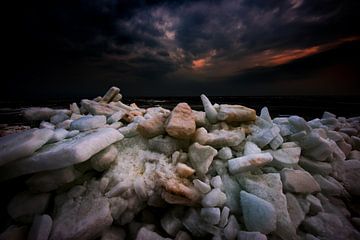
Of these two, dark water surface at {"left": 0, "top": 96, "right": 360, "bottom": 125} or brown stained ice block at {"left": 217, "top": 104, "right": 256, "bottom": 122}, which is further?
dark water surface at {"left": 0, "top": 96, "right": 360, "bottom": 125}

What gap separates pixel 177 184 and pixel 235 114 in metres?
1.83

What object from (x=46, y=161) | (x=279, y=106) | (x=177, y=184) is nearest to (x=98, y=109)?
(x=46, y=161)

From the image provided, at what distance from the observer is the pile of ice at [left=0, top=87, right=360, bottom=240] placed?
217 cm

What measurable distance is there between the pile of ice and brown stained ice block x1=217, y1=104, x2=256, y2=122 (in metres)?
0.36

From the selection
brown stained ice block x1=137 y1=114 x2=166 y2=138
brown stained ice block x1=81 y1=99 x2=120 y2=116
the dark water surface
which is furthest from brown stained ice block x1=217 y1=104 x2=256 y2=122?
the dark water surface

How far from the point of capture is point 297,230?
232 cm

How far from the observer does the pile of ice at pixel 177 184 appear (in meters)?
2.17

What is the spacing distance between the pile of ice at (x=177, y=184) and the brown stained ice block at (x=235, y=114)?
0.36 m

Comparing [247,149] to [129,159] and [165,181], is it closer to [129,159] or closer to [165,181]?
[165,181]

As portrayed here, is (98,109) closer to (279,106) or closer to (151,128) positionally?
(151,128)

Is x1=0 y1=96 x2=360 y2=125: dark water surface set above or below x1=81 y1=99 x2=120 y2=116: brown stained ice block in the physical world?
below

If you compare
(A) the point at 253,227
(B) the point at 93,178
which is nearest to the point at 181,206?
(A) the point at 253,227

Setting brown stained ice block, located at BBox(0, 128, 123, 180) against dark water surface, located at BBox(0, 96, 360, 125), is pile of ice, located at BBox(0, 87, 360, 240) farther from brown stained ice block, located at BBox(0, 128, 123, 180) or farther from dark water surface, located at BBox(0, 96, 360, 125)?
dark water surface, located at BBox(0, 96, 360, 125)

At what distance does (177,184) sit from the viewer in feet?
7.80
